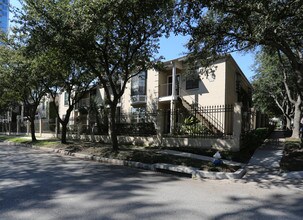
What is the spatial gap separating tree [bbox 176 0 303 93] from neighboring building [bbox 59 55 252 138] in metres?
2.82

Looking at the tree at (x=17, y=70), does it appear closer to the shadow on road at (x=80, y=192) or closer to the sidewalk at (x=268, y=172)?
the shadow on road at (x=80, y=192)

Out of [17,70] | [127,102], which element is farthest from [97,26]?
[127,102]

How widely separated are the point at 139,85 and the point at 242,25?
1377cm

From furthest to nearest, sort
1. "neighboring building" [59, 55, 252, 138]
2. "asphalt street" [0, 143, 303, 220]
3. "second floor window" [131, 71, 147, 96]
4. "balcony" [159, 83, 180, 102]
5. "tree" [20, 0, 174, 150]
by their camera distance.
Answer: "second floor window" [131, 71, 147, 96] < "balcony" [159, 83, 180, 102] < "neighboring building" [59, 55, 252, 138] < "tree" [20, 0, 174, 150] < "asphalt street" [0, 143, 303, 220]

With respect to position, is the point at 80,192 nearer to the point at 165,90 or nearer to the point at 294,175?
the point at 294,175

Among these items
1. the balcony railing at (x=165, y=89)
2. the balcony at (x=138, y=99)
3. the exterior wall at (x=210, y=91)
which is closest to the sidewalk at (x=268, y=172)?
the exterior wall at (x=210, y=91)

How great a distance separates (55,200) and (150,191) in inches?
86.9

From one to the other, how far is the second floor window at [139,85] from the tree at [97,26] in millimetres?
10196

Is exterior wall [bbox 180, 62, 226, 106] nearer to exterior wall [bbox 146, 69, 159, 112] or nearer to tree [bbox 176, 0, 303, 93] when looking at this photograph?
exterior wall [bbox 146, 69, 159, 112]

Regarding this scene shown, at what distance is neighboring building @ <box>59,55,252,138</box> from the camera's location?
1608 centimetres

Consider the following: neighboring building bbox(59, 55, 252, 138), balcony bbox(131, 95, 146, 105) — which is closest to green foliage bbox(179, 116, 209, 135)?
neighboring building bbox(59, 55, 252, 138)

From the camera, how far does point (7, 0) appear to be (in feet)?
40.8

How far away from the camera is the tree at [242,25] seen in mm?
8562

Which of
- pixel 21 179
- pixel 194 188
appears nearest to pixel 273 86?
pixel 194 188
